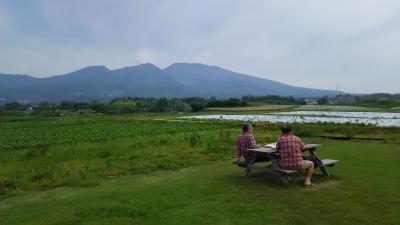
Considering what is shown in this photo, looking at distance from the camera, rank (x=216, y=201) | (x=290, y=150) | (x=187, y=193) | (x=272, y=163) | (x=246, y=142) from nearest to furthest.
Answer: (x=216, y=201), (x=187, y=193), (x=290, y=150), (x=272, y=163), (x=246, y=142)

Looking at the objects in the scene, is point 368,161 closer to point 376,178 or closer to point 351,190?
point 376,178

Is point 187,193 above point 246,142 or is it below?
below

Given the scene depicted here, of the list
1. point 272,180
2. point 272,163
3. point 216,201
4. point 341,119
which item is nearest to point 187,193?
point 216,201

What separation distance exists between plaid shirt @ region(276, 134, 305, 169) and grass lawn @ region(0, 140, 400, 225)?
47cm

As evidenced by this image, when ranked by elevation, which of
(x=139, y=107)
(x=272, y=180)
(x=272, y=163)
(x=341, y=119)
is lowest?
(x=139, y=107)

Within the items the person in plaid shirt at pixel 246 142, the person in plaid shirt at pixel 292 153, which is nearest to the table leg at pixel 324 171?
the person in plaid shirt at pixel 292 153

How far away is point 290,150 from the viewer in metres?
7.79

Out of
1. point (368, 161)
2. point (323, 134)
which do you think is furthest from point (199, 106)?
point (368, 161)

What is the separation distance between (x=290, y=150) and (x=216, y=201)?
2.02 metres

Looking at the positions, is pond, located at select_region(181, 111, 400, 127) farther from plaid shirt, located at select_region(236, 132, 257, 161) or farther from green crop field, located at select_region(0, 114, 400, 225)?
plaid shirt, located at select_region(236, 132, 257, 161)

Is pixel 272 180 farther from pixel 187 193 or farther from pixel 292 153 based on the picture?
pixel 187 193

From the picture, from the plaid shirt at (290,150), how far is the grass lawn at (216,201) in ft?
1.53

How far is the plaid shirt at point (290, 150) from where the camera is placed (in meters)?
7.77

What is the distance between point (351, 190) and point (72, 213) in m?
5.06
